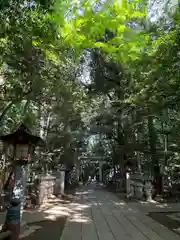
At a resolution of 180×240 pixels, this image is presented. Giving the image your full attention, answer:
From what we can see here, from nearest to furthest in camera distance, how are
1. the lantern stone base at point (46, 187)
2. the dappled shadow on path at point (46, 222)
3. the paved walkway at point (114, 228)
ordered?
1. the paved walkway at point (114, 228)
2. the dappled shadow on path at point (46, 222)
3. the lantern stone base at point (46, 187)

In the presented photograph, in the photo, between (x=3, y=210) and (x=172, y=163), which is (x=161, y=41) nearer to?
(x=3, y=210)

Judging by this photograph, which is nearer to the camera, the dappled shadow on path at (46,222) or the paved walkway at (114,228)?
the paved walkway at (114,228)

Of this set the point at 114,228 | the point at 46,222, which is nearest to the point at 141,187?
the point at 114,228

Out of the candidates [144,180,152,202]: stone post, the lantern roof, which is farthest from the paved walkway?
[144,180,152,202]: stone post

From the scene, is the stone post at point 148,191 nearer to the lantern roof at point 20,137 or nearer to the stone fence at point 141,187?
the stone fence at point 141,187

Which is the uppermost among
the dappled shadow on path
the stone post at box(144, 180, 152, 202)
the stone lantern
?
the stone lantern

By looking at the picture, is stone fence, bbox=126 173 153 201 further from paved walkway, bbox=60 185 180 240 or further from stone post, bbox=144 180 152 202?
paved walkway, bbox=60 185 180 240

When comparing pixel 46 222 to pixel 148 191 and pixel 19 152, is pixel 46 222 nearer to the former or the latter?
pixel 19 152

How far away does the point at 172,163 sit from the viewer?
12.6 meters

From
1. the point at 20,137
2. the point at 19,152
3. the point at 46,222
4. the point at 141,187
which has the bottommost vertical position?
the point at 46,222

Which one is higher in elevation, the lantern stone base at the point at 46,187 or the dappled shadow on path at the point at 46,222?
the lantern stone base at the point at 46,187

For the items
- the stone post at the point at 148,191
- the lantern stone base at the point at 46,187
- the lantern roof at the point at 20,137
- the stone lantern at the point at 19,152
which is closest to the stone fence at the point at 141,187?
the stone post at the point at 148,191

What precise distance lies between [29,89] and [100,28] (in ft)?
11.4

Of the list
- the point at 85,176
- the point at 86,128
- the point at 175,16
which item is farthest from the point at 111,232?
the point at 85,176
